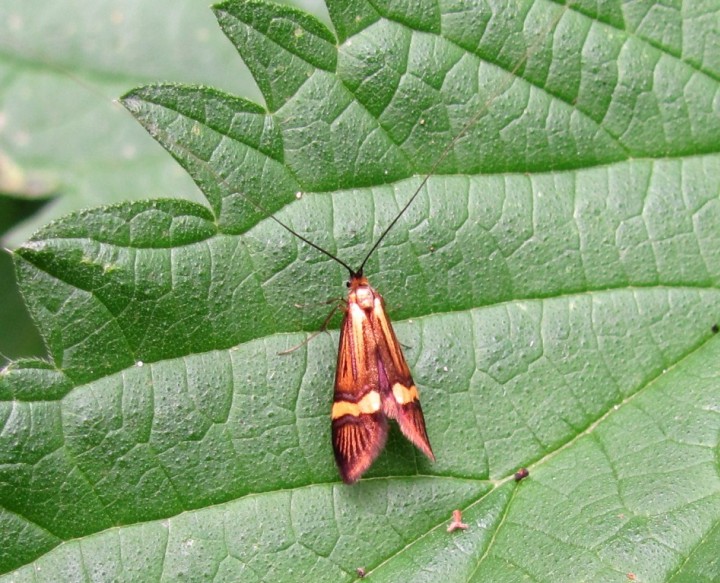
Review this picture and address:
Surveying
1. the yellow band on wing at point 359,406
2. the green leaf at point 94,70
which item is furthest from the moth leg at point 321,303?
the green leaf at point 94,70

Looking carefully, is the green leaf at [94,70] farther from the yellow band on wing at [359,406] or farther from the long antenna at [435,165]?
the yellow band on wing at [359,406]

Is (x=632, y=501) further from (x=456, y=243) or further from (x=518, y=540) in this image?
(x=456, y=243)

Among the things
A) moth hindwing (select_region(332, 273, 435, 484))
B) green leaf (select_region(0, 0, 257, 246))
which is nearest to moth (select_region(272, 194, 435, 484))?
moth hindwing (select_region(332, 273, 435, 484))

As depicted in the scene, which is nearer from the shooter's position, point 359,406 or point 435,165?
point 359,406

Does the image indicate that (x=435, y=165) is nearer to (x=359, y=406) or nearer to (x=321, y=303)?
(x=321, y=303)

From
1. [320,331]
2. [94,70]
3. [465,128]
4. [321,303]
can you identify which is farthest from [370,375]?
[94,70]

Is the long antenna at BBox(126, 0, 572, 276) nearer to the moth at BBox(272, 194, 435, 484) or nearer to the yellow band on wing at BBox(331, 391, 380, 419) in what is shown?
the moth at BBox(272, 194, 435, 484)
